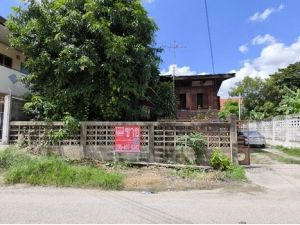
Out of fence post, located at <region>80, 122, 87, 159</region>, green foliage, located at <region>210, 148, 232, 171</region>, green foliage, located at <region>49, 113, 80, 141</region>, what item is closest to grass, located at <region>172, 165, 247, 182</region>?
green foliage, located at <region>210, 148, 232, 171</region>

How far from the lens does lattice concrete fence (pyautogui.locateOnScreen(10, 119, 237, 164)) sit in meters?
12.0

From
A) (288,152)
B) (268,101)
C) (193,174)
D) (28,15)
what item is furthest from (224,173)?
(268,101)

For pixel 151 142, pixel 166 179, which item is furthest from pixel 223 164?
pixel 151 142

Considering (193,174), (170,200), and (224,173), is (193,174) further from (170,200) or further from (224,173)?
(170,200)

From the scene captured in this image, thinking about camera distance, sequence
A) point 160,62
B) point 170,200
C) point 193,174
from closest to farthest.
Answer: point 170,200 → point 193,174 → point 160,62

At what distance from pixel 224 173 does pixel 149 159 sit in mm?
2775

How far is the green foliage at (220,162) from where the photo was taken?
447 inches

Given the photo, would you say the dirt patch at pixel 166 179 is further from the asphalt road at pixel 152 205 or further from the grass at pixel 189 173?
the asphalt road at pixel 152 205

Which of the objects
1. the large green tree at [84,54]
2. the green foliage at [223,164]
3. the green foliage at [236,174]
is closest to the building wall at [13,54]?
the large green tree at [84,54]

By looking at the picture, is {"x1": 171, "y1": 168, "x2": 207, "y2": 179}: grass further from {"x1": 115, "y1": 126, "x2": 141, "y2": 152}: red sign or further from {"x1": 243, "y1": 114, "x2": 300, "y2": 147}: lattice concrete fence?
{"x1": 243, "y1": 114, "x2": 300, "y2": 147}: lattice concrete fence

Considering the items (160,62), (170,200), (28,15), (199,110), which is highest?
(28,15)

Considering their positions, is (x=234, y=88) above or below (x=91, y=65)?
above

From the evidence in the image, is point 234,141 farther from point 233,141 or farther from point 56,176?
point 56,176

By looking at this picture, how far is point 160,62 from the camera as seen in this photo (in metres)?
15.5
